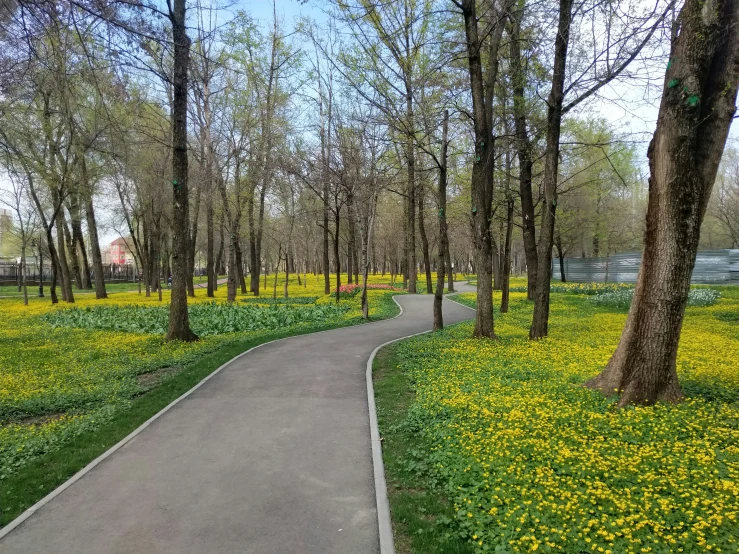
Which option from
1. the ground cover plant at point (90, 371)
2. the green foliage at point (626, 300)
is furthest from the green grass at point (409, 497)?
the green foliage at point (626, 300)

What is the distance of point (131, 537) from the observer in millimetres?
3553

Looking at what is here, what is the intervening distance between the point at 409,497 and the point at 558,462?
1538mm

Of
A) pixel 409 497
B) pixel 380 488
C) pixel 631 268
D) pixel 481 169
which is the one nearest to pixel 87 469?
pixel 380 488

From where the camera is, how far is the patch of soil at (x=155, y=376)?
8.45m

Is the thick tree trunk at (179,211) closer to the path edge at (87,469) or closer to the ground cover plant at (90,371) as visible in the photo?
the ground cover plant at (90,371)

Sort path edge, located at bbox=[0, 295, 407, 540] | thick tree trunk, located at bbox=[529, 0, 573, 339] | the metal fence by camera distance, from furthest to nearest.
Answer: the metal fence < thick tree trunk, located at bbox=[529, 0, 573, 339] < path edge, located at bbox=[0, 295, 407, 540]

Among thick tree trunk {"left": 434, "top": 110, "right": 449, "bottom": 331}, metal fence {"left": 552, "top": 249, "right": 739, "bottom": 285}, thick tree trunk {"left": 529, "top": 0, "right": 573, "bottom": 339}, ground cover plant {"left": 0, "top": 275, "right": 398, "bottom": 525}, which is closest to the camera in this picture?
ground cover plant {"left": 0, "top": 275, "right": 398, "bottom": 525}

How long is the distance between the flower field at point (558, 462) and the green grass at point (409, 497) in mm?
14

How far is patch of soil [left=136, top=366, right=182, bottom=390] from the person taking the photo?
845 cm

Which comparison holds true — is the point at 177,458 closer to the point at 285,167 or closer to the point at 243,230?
the point at 285,167

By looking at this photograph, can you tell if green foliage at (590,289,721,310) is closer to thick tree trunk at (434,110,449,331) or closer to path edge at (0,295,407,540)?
thick tree trunk at (434,110,449,331)

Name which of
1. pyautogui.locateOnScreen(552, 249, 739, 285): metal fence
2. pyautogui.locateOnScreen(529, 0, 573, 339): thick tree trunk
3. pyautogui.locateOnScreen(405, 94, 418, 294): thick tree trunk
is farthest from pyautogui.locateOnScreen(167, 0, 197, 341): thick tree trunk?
pyautogui.locateOnScreen(552, 249, 739, 285): metal fence

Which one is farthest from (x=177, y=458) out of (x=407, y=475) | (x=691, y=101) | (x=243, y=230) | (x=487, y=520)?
(x=243, y=230)

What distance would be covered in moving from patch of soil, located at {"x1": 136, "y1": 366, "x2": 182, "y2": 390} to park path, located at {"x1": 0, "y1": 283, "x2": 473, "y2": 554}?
4.97ft
